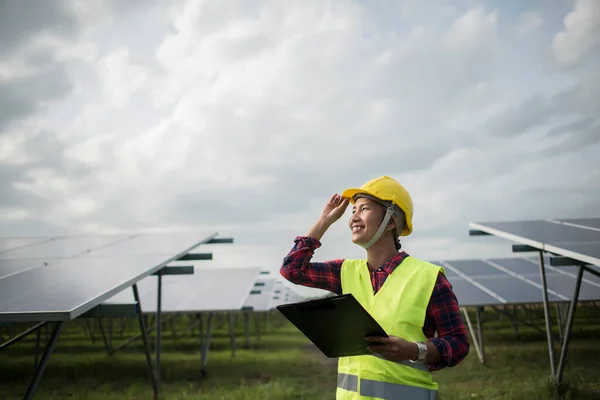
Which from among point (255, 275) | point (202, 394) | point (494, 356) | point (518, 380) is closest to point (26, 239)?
point (202, 394)

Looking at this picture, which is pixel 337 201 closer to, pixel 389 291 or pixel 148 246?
pixel 389 291

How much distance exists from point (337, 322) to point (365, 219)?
767mm

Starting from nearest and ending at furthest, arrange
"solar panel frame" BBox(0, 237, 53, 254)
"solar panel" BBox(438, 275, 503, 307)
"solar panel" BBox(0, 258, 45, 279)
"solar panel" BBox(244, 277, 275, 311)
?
"solar panel" BBox(0, 258, 45, 279)
"solar panel frame" BBox(0, 237, 53, 254)
"solar panel" BBox(438, 275, 503, 307)
"solar panel" BBox(244, 277, 275, 311)

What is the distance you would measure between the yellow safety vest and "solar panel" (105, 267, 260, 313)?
24.4 ft

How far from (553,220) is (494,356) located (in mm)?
4500

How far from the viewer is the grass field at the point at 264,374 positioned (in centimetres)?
934

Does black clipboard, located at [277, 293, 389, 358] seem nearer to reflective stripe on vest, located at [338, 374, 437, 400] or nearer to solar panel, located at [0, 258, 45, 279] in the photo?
reflective stripe on vest, located at [338, 374, 437, 400]

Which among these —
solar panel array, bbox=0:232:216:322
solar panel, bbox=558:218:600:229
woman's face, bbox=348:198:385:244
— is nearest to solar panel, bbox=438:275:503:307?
solar panel, bbox=558:218:600:229

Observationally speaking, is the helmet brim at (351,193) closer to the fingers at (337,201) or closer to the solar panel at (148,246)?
the fingers at (337,201)

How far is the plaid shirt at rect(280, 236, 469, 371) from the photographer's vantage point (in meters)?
2.73

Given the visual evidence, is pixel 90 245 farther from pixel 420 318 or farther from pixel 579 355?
pixel 579 355

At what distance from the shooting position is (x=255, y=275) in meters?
17.7

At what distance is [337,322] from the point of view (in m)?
2.49

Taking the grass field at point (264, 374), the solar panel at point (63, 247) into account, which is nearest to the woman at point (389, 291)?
the solar panel at point (63, 247)
